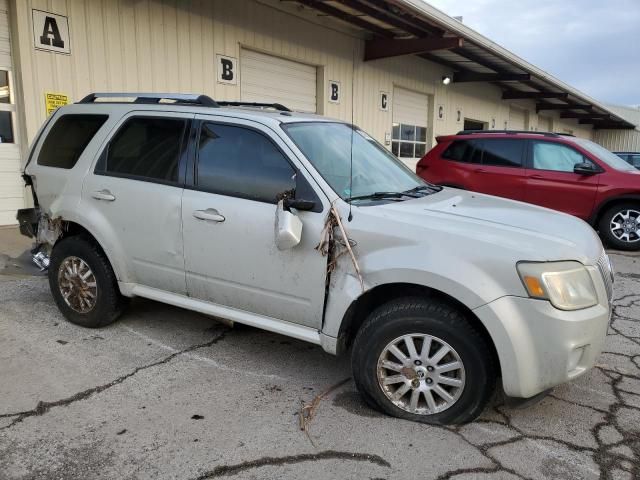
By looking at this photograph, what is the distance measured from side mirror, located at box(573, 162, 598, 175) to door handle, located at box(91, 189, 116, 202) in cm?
696

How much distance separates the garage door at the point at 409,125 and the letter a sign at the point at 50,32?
8933mm

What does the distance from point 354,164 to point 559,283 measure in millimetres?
1605

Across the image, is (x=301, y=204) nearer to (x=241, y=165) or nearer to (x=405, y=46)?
(x=241, y=165)

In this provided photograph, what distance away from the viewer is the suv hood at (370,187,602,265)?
2797 millimetres

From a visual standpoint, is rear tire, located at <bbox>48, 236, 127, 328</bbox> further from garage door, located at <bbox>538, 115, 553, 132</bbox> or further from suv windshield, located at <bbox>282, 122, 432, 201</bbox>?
garage door, located at <bbox>538, 115, 553, 132</bbox>

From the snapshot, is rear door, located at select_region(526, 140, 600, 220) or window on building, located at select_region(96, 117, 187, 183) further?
rear door, located at select_region(526, 140, 600, 220)

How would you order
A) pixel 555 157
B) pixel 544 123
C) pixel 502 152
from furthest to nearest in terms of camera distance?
pixel 544 123 < pixel 502 152 < pixel 555 157

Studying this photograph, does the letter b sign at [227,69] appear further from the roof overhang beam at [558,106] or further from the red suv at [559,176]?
the roof overhang beam at [558,106]

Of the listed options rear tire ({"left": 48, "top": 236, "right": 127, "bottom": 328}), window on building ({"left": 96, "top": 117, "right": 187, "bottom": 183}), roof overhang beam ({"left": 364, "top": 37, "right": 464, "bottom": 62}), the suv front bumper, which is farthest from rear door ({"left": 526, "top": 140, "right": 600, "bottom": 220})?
rear tire ({"left": 48, "top": 236, "right": 127, "bottom": 328})

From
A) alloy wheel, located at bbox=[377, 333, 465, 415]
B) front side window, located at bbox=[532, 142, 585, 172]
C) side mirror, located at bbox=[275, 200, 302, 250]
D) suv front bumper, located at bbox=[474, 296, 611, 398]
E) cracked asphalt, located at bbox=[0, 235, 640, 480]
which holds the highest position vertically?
front side window, located at bbox=[532, 142, 585, 172]

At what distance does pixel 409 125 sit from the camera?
50.3ft

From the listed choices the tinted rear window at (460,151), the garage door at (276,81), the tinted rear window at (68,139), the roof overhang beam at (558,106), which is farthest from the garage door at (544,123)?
the tinted rear window at (68,139)

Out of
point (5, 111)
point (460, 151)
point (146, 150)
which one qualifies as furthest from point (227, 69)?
point (146, 150)

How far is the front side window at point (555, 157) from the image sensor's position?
8.39 metres
